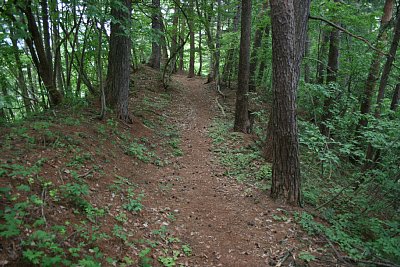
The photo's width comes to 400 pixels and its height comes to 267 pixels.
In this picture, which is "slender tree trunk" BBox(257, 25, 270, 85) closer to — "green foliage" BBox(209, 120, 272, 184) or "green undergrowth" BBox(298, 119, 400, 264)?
"green foliage" BBox(209, 120, 272, 184)

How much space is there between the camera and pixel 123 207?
473 centimetres

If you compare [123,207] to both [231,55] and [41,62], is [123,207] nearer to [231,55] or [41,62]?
[41,62]

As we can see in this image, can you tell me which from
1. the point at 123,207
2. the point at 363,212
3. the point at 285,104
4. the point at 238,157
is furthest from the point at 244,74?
the point at 123,207

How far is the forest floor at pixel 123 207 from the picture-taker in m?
3.31

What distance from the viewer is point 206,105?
554 inches

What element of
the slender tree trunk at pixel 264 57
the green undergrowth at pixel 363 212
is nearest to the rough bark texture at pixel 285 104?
the green undergrowth at pixel 363 212

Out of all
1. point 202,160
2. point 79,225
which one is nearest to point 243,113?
point 202,160

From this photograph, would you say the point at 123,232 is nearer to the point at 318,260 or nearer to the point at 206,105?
the point at 318,260

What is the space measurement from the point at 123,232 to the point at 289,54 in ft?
15.0

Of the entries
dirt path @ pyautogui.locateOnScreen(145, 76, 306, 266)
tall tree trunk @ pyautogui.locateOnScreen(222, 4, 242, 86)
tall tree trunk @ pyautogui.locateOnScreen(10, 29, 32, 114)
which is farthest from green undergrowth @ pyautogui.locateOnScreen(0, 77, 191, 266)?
tall tree trunk @ pyautogui.locateOnScreen(222, 4, 242, 86)

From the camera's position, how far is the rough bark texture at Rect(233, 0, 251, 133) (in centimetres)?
951

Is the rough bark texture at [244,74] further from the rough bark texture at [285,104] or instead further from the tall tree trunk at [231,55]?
the tall tree trunk at [231,55]

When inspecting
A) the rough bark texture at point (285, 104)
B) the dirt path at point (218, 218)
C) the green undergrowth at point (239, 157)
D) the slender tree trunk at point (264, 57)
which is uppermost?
the slender tree trunk at point (264, 57)

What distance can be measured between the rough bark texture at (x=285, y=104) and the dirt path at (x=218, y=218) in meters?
0.60
